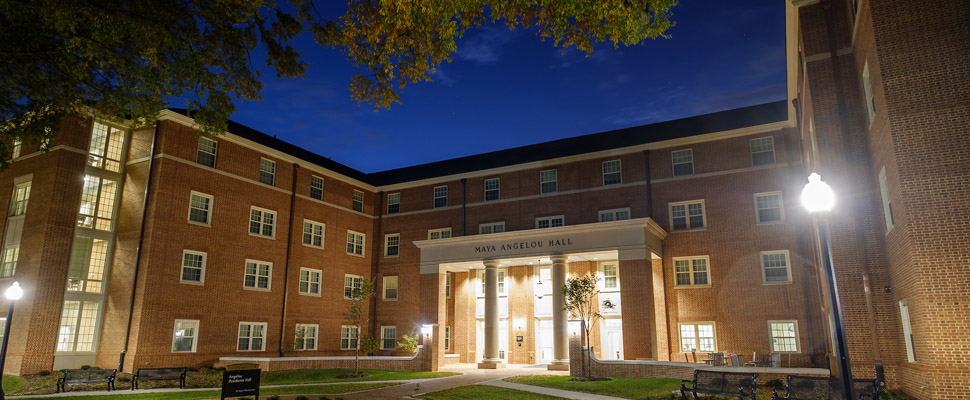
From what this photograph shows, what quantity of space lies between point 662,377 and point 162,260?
2243cm

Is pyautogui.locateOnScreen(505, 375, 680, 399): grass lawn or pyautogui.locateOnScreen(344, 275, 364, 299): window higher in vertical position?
→ pyautogui.locateOnScreen(344, 275, 364, 299): window

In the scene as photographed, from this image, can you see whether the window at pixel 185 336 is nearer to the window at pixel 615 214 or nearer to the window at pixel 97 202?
the window at pixel 97 202

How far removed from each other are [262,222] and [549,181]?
16250 mm

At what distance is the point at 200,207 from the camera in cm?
2931

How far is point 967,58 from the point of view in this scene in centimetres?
1380

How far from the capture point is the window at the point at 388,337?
36.5 meters

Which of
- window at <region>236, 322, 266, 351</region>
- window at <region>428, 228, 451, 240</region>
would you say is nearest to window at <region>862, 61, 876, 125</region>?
window at <region>428, 228, 451, 240</region>

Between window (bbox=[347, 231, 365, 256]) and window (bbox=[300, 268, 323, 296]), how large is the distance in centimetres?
322

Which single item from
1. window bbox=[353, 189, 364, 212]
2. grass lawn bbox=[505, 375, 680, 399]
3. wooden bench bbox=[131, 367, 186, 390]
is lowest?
grass lawn bbox=[505, 375, 680, 399]

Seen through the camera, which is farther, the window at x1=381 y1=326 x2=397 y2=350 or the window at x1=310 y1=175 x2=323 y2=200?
the window at x1=381 y1=326 x2=397 y2=350

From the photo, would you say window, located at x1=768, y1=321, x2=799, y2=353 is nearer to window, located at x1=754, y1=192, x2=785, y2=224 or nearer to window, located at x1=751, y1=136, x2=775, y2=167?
window, located at x1=754, y1=192, x2=785, y2=224

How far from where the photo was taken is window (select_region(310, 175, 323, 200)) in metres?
35.8

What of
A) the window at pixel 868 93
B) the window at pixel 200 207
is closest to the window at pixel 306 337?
the window at pixel 200 207

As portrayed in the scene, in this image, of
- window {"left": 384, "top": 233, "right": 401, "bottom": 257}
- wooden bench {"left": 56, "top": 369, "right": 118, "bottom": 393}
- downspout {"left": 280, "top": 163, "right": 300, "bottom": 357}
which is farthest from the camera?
window {"left": 384, "top": 233, "right": 401, "bottom": 257}
